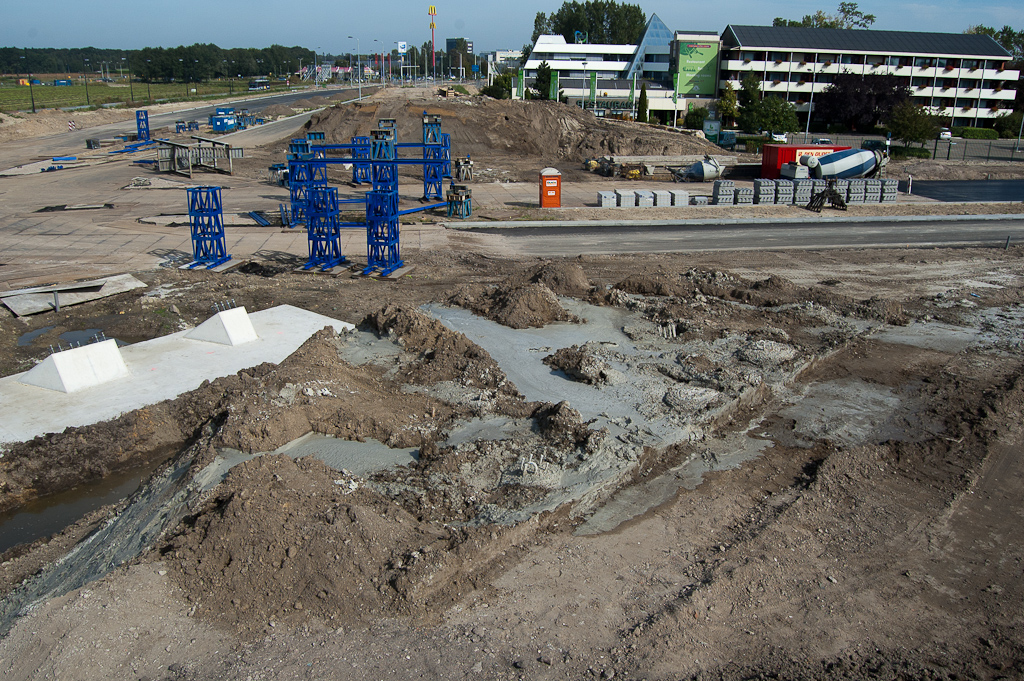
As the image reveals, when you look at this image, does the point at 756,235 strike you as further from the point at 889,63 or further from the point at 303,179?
the point at 889,63

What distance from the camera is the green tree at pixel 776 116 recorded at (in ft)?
191

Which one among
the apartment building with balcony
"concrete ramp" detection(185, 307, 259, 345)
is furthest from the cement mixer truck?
the apartment building with balcony

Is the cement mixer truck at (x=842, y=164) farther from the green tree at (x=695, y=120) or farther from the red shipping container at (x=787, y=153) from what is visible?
the green tree at (x=695, y=120)

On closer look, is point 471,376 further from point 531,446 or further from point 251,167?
point 251,167

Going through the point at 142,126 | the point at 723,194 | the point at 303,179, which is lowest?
the point at 723,194

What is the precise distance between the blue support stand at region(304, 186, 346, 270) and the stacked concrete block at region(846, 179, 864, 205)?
2464 cm

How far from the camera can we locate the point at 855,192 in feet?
108

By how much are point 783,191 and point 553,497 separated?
2799 centimetres

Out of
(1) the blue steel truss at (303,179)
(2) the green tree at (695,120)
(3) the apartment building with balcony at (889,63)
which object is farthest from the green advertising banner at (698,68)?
(1) the blue steel truss at (303,179)

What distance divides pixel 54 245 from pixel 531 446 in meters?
20.8

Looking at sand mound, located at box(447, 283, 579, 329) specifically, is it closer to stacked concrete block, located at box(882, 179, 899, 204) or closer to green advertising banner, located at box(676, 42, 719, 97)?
stacked concrete block, located at box(882, 179, 899, 204)

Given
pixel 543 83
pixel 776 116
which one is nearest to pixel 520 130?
pixel 776 116

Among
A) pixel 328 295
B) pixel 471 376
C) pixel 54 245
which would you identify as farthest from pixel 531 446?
pixel 54 245

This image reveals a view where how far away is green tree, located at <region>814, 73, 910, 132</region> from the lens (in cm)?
6738
